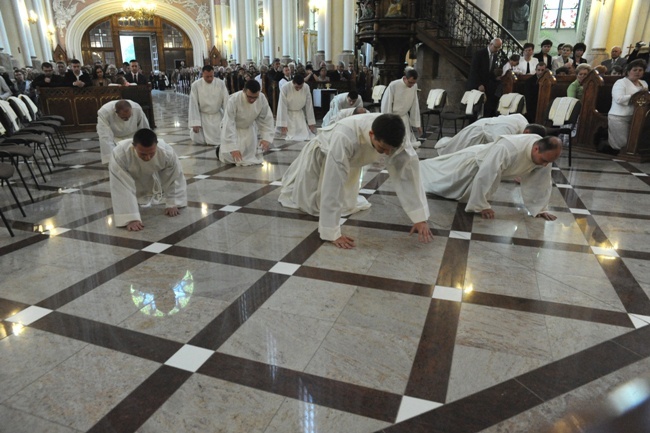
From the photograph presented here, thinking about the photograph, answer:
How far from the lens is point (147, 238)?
383 cm

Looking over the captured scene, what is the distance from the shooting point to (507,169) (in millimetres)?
4203

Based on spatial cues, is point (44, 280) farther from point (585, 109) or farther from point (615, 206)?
point (585, 109)

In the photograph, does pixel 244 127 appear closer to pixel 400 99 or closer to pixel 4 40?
pixel 400 99

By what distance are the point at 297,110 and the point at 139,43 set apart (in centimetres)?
2999

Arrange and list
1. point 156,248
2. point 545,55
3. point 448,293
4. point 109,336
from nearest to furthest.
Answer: point 109,336 < point 448,293 < point 156,248 < point 545,55

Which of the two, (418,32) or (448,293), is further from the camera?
(418,32)

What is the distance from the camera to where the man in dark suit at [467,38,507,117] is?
8930 millimetres

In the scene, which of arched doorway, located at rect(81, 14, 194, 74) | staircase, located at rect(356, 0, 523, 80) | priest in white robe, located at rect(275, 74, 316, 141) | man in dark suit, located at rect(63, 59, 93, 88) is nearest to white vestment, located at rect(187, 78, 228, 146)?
priest in white robe, located at rect(275, 74, 316, 141)

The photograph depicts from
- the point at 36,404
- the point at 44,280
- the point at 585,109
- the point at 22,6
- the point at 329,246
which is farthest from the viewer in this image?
the point at 22,6

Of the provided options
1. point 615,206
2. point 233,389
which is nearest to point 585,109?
point 615,206

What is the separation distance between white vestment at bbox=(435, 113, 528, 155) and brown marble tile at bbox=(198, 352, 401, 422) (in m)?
3.89

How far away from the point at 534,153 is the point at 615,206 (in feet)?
4.85

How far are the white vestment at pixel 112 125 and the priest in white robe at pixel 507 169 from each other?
402 centimetres

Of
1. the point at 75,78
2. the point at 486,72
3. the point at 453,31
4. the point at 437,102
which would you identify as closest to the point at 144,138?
the point at 437,102
